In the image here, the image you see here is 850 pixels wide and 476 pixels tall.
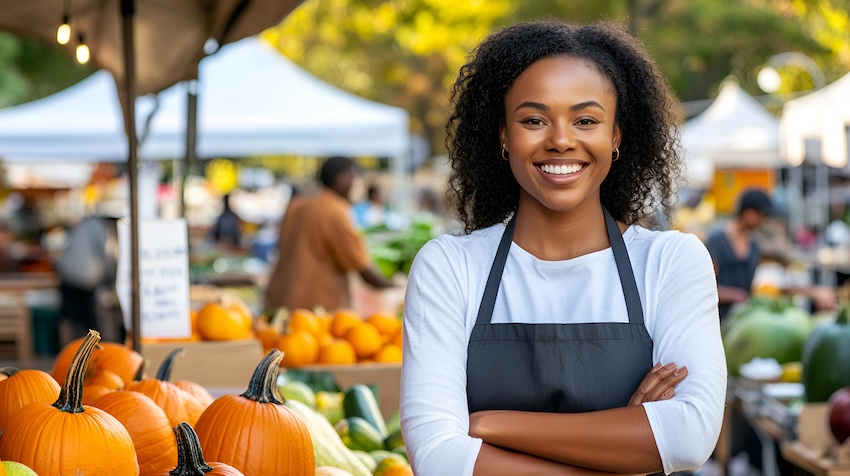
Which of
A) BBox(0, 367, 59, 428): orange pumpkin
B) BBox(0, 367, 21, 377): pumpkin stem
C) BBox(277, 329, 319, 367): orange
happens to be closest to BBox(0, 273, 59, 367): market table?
BBox(277, 329, 319, 367): orange

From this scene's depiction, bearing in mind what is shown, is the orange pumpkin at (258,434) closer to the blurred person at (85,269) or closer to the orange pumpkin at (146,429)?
the orange pumpkin at (146,429)

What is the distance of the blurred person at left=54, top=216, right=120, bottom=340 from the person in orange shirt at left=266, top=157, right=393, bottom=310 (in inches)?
132

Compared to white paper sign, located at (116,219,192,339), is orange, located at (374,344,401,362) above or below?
below

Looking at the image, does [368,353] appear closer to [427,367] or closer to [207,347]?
[207,347]

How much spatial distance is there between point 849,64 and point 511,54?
28.5 m

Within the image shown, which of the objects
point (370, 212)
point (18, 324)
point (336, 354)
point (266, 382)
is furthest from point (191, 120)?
point (370, 212)

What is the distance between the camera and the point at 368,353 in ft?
17.3

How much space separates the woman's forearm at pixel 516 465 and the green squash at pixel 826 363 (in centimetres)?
381

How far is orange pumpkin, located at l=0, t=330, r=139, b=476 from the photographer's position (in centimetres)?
202

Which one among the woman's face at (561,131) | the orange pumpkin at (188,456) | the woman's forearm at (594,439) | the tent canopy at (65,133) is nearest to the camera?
the orange pumpkin at (188,456)

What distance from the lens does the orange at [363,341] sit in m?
5.27

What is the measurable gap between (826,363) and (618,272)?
3.78m

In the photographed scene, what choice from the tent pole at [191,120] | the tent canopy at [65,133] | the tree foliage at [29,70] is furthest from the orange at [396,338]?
the tree foliage at [29,70]

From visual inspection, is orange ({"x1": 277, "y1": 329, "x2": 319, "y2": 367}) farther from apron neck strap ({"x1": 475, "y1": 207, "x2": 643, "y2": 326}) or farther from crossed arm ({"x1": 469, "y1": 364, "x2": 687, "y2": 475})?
crossed arm ({"x1": 469, "y1": 364, "x2": 687, "y2": 475})
